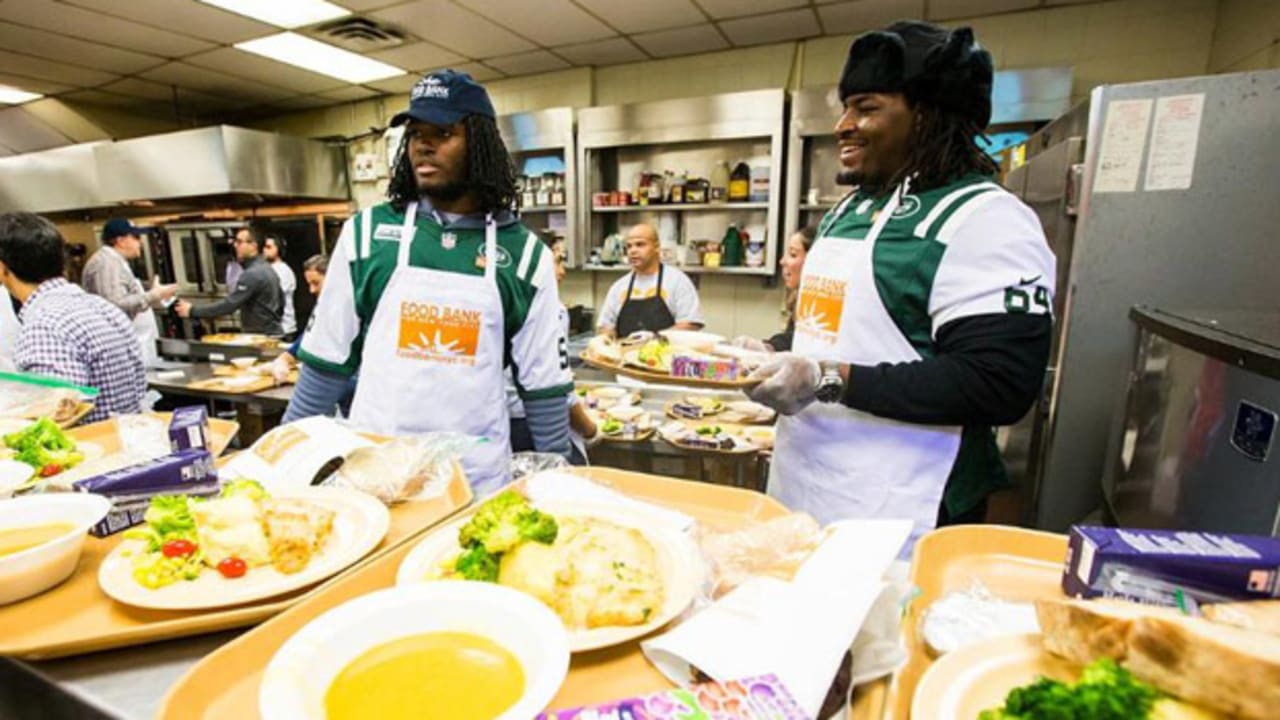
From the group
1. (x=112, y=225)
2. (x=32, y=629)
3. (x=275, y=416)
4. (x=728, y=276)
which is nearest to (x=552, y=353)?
(x=32, y=629)

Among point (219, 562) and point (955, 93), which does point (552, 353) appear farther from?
point (955, 93)

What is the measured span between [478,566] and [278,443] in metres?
0.67

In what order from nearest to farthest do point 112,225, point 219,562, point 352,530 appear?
point 219,562 → point 352,530 → point 112,225

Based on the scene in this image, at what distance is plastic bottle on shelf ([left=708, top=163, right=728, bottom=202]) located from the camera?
5.06m

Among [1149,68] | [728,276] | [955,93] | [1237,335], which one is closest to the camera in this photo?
[955,93]

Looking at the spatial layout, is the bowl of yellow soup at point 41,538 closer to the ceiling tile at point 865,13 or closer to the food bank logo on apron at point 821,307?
the food bank logo on apron at point 821,307

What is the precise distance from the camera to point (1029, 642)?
617mm

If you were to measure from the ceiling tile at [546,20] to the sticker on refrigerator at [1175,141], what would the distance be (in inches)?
135

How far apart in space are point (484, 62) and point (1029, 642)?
5.84 meters

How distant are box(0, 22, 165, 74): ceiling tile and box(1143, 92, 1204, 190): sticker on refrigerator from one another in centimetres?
708

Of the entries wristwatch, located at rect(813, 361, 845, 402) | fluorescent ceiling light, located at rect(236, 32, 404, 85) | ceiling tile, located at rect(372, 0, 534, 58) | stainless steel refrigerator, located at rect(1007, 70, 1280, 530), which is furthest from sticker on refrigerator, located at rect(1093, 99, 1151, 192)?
fluorescent ceiling light, located at rect(236, 32, 404, 85)

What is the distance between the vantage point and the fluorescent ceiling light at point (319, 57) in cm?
478

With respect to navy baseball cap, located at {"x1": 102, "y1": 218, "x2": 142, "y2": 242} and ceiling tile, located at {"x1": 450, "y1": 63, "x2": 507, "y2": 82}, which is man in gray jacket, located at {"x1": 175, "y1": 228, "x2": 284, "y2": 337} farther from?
ceiling tile, located at {"x1": 450, "y1": 63, "x2": 507, "y2": 82}

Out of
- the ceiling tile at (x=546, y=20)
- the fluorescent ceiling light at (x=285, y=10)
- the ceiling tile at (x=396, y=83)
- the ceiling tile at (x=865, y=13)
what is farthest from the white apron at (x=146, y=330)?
the ceiling tile at (x=865, y=13)
